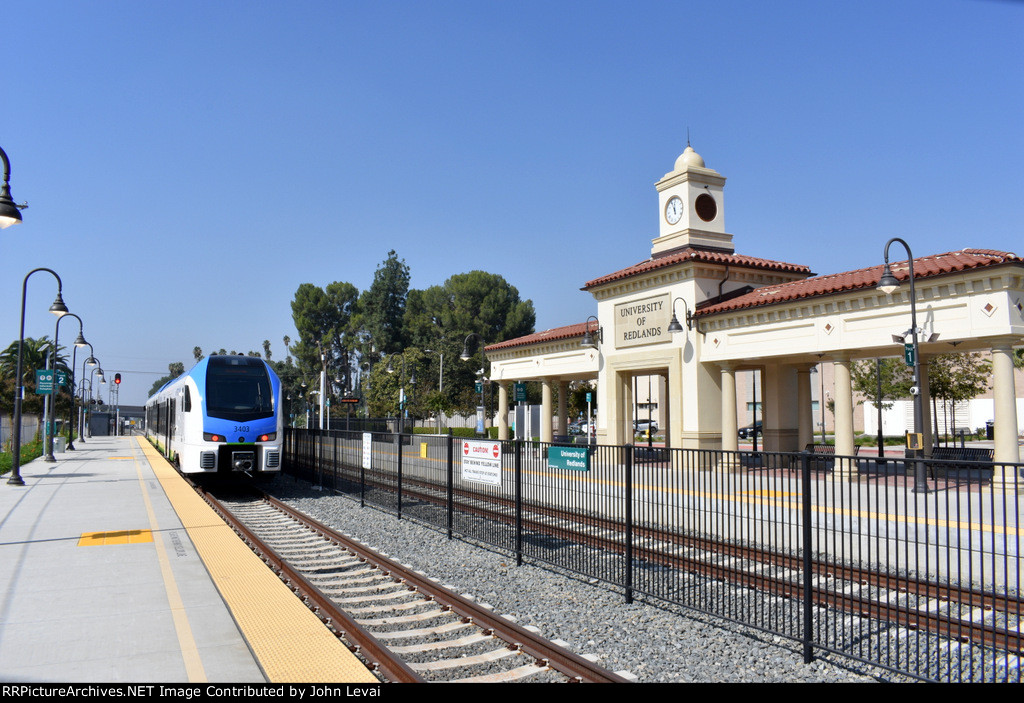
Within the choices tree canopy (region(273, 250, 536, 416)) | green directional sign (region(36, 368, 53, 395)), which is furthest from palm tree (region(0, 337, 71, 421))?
tree canopy (region(273, 250, 536, 416))

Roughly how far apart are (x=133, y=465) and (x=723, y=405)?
833 inches

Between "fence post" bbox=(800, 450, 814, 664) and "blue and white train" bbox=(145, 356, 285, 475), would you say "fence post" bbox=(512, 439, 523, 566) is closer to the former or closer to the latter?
"fence post" bbox=(800, 450, 814, 664)

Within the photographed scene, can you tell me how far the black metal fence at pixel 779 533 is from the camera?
18.1ft

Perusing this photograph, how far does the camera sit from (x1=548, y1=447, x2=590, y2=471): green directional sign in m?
9.48

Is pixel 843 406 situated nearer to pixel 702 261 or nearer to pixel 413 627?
pixel 702 261

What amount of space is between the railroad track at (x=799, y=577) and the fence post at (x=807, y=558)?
13 cm

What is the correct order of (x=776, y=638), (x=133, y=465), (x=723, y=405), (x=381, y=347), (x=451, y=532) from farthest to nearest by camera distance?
(x=381, y=347) → (x=133, y=465) → (x=723, y=405) → (x=451, y=532) → (x=776, y=638)

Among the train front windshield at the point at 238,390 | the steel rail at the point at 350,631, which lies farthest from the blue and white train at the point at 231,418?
the steel rail at the point at 350,631

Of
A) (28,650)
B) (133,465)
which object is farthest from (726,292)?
(133,465)

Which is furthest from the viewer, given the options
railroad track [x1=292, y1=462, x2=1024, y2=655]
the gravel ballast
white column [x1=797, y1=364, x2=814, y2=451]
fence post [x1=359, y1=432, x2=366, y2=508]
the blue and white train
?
white column [x1=797, y1=364, x2=814, y2=451]

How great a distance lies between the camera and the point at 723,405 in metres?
21.1

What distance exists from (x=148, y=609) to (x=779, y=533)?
643cm

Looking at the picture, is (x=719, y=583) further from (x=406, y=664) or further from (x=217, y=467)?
(x=217, y=467)

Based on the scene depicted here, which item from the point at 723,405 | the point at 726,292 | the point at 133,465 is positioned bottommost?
the point at 133,465
